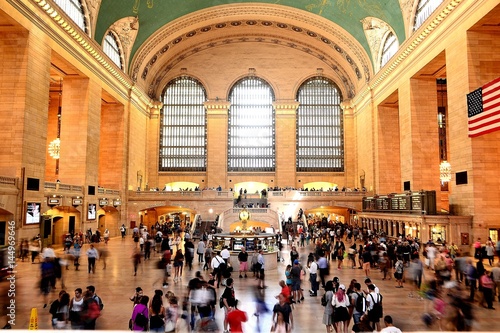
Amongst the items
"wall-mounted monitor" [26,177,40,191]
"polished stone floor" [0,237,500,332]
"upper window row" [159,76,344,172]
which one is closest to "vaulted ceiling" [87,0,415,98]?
"upper window row" [159,76,344,172]

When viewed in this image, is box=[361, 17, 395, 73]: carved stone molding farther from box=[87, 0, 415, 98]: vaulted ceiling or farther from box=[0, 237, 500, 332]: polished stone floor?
box=[0, 237, 500, 332]: polished stone floor

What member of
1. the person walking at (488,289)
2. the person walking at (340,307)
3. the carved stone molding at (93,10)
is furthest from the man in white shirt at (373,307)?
the carved stone molding at (93,10)

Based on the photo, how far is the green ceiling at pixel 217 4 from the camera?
2500cm

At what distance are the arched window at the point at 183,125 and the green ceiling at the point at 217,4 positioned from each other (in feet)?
28.1

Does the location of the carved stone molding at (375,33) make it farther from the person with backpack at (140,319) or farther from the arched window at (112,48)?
the person with backpack at (140,319)

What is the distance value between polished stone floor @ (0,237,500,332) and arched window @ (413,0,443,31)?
14.4 meters

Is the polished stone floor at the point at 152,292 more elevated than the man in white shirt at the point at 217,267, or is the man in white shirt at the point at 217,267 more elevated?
the man in white shirt at the point at 217,267

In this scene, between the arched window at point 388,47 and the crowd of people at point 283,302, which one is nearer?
the crowd of people at point 283,302

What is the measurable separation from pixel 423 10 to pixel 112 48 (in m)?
19.7

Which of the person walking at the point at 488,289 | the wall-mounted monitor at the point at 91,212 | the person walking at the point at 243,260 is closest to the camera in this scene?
the person walking at the point at 488,289

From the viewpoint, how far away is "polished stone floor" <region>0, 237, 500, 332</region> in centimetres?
782

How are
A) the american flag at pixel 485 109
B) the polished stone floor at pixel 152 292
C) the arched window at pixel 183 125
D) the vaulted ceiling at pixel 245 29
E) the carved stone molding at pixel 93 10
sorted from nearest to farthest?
the polished stone floor at pixel 152 292, the american flag at pixel 485 109, the carved stone molding at pixel 93 10, the vaulted ceiling at pixel 245 29, the arched window at pixel 183 125

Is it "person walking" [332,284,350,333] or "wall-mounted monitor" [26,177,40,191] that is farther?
"wall-mounted monitor" [26,177,40,191]

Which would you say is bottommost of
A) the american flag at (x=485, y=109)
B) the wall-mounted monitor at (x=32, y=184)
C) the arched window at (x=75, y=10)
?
the wall-mounted monitor at (x=32, y=184)
